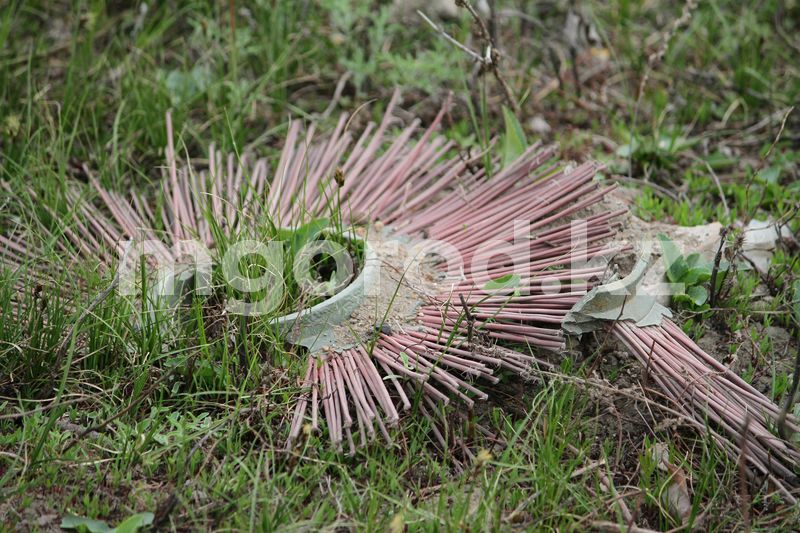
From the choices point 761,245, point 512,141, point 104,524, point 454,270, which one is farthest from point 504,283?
point 104,524

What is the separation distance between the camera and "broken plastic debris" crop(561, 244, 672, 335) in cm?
188

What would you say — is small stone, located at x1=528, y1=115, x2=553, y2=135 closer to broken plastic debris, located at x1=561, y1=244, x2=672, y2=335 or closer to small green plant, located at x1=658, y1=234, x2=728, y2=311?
small green plant, located at x1=658, y1=234, x2=728, y2=311

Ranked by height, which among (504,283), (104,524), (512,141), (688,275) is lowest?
(104,524)

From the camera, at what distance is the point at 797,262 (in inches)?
88.5

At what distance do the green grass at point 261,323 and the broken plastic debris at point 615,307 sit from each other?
0.34ft

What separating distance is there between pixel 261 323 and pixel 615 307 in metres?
0.82

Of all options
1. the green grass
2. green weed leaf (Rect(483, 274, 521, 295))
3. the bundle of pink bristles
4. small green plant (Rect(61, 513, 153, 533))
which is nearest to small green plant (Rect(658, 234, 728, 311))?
the green grass

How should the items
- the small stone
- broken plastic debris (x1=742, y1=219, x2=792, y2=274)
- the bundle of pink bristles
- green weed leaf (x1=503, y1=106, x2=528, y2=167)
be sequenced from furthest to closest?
the small stone < green weed leaf (x1=503, y1=106, x2=528, y2=167) < broken plastic debris (x1=742, y1=219, x2=792, y2=274) < the bundle of pink bristles

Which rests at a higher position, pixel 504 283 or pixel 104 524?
pixel 504 283

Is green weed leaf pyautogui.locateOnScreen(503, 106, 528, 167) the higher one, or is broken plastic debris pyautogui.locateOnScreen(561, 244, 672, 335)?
green weed leaf pyautogui.locateOnScreen(503, 106, 528, 167)

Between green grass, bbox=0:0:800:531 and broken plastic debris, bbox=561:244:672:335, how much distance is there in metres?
0.10

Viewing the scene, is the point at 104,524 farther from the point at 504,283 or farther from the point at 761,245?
the point at 761,245

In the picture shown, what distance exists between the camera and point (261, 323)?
1.88 metres

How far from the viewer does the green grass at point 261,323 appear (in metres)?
1.64
